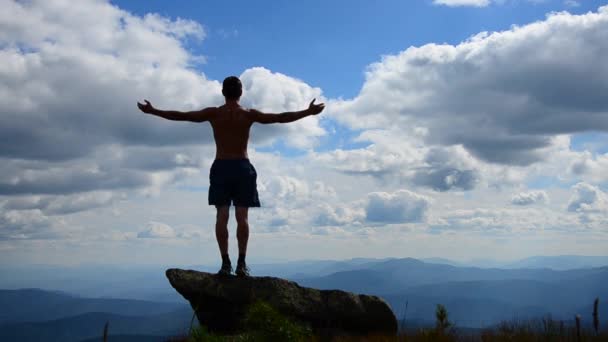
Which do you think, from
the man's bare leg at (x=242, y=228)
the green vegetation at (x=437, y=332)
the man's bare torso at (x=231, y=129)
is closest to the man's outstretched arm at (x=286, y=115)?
the man's bare torso at (x=231, y=129)

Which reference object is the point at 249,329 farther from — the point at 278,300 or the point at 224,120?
the point at 224,120

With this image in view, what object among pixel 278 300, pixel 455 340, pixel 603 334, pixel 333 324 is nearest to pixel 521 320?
pixel 603 334

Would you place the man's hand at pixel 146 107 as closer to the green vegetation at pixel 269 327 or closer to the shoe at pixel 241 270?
the shoe at pixel 241 270

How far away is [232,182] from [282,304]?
280cm

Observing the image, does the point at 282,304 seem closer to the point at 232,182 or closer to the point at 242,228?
the point at 242,228

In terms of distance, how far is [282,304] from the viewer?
10.3m

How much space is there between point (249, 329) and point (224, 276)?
13.4ft

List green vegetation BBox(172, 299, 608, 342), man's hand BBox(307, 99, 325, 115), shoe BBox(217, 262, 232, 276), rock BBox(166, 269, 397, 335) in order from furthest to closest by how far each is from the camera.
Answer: shoe BBox(217, 262, 232, 276) < rock BBox(166, 269, 397, 335) < man's hand BBox(307, 99, 325, 115) < green vegetation BBox(172, 299, 608, 342)

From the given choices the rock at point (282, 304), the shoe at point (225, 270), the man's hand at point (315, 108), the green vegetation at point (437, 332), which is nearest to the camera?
the green vegetation at point (437, 332)

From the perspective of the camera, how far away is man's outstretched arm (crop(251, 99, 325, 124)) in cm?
972

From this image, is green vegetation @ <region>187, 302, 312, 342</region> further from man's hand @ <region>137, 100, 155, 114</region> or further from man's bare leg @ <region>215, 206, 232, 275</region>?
man's hand @ <region>137, 100, 155, 114</region>

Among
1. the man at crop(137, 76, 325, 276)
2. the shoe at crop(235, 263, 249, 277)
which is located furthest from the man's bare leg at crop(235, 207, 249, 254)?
the shoe at crop(235, 263, 249, 277)

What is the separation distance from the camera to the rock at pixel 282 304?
10.5 meters

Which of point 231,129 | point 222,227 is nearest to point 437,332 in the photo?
point 222,227
